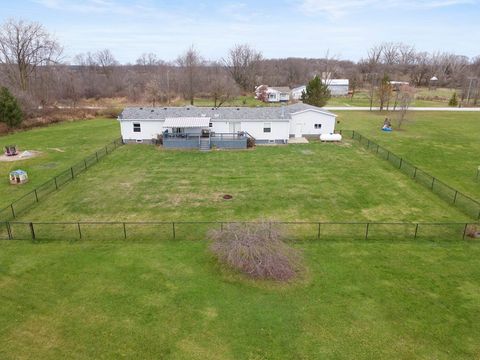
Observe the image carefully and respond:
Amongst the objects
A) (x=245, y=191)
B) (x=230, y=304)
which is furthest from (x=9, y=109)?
(x=230, y=304)

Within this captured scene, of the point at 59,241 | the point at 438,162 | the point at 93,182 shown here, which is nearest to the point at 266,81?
the point at 438,162

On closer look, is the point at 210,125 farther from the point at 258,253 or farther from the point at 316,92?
the point at 258,253

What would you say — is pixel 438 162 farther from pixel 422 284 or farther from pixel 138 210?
pixel 138 210

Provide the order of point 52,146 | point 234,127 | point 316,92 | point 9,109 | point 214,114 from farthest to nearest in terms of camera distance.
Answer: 1. point 316,92
2. point 9,109
3. point 214,114
4. point 234,127
5. point 52,146

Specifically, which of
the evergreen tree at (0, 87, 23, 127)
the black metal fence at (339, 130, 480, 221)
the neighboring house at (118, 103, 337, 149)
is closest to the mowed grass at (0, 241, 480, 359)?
the black metal fence at (339, 130, 480, 221)

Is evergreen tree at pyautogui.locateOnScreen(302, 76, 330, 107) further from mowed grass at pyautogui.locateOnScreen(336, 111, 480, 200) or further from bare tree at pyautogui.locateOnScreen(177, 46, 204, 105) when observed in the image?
bare tree at pyautogui.locateOnScreen(177, 46, 204, 105)
